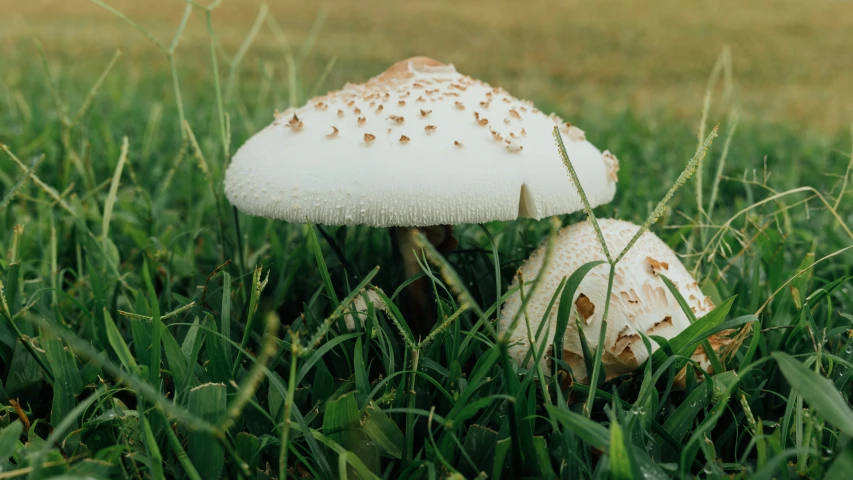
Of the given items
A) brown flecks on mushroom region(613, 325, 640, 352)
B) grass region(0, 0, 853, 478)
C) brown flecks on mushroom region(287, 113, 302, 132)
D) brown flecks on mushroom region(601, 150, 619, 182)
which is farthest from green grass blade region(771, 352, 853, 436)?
brown flecks on mushroom region(287, 113, 302, 132)

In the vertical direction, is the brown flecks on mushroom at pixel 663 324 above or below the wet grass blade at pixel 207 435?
above

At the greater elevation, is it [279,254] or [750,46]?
[750,46]

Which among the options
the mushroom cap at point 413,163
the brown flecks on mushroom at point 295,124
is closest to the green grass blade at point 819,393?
the mushroom cap at point 413,163

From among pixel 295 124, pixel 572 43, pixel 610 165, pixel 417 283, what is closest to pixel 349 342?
pixel 417 283

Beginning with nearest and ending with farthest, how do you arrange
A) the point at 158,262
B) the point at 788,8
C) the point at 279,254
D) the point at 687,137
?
the point at 158,262
the point at 279,254
the point at 687,137
the point at 788,8

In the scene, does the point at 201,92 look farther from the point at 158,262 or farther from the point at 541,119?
the point at 541,119

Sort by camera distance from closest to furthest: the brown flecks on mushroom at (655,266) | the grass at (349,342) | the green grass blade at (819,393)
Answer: the green grass blade at (819,393) → the grass at (349,342) → the brown flecks on mushroom at (655,266)

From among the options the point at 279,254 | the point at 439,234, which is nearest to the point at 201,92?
the point at 279,254

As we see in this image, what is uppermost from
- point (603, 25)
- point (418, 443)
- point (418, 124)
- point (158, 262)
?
point (603, 25)

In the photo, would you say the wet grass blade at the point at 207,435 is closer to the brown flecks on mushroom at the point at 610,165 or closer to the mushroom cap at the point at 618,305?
the mushroom cap at the point at 618,305
